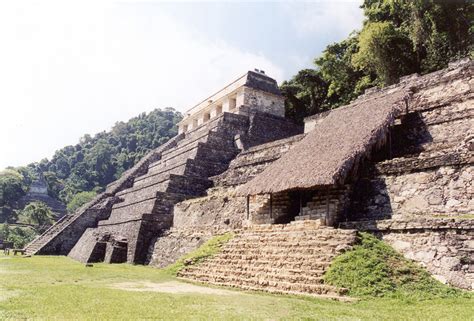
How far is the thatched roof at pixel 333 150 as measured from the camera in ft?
29.7

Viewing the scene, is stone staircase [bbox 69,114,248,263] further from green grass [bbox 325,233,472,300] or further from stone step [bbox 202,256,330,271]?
green grass [bbox 325,233,472,300]

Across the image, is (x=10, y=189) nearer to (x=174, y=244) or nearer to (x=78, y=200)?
(x=78, y=200)

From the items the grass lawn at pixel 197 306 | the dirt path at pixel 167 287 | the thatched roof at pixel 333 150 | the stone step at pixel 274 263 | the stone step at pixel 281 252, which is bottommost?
the dirt path at pixel 167 287

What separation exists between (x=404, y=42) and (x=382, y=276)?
16.3m

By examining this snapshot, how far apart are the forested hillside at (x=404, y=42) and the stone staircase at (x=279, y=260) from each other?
13.2 meters

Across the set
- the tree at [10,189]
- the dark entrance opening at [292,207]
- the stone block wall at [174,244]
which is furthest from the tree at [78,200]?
the dark entrance opening at [292,207]

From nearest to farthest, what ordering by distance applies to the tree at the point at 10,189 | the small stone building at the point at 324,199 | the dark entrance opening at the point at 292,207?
the small stone building at the point at 324,199 → the dark entrance opening at the point at 292,207 → the tree at the point at 10,189

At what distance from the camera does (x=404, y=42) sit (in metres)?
20.0

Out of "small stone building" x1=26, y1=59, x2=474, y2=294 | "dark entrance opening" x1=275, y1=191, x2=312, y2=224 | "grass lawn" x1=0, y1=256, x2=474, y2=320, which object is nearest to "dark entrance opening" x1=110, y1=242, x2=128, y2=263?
"small stone building" x1=26, y1=59, x2=474, y2=294

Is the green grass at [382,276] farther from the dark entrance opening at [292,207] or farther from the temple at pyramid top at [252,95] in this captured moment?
the temple at pyramid top at [252,95]

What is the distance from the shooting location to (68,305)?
5.44m

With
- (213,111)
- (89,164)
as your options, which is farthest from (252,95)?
(89,164)

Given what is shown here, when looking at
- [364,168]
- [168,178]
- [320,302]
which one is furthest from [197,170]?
[320,302]

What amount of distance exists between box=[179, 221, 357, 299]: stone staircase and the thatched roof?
995mm
